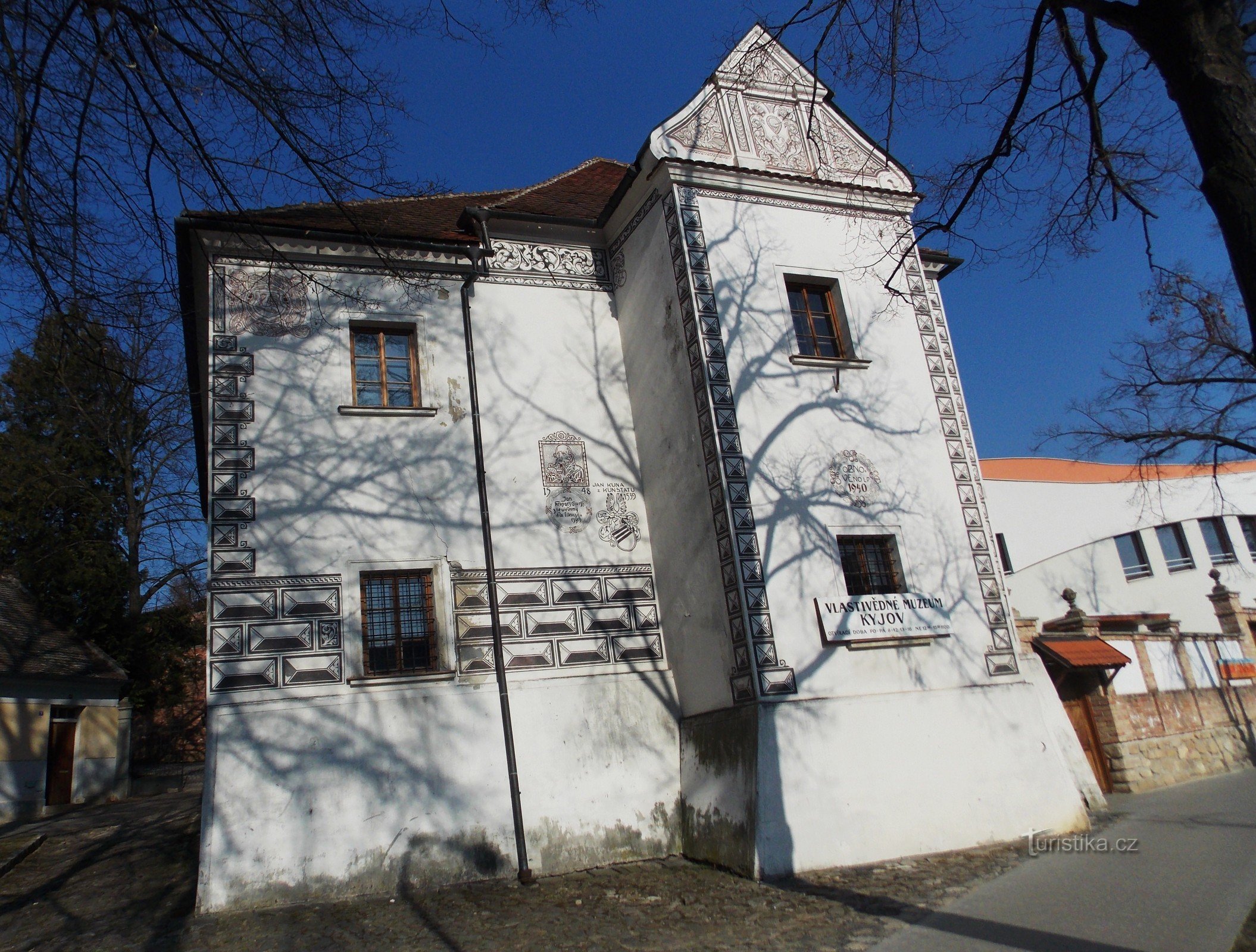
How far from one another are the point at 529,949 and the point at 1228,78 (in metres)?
7.09

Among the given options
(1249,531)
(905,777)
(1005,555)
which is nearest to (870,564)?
(905,777)

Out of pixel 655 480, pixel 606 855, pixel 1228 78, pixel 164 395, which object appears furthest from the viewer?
pixel 655 480

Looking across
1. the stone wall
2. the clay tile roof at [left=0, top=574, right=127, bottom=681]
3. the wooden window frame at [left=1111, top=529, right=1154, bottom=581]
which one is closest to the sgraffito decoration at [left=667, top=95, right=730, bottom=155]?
the stone wall

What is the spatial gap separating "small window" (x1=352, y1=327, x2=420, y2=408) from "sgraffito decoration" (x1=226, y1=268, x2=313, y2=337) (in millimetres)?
714

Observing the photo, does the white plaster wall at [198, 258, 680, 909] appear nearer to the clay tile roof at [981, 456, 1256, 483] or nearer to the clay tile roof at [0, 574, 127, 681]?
the clay tile roof at [0, 574, 127, 681]

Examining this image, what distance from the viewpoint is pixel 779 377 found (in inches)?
434

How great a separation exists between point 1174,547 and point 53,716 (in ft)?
113

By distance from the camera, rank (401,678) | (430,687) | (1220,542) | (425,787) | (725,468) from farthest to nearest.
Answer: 1. (1220,542)
2. (725,468)
3. (430,687)
4. (401,678)
5. (425,787)

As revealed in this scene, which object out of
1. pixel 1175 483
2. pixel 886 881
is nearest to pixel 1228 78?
pixel 886 881

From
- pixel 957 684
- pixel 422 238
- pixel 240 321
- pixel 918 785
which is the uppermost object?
pixel 422 238

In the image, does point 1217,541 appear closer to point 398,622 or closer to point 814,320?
point 814,320

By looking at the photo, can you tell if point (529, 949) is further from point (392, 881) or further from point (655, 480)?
point (655, 480)

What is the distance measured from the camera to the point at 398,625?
10.2 meters

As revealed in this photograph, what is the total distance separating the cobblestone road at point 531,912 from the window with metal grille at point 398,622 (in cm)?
234
